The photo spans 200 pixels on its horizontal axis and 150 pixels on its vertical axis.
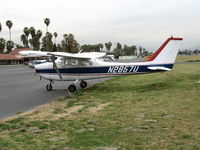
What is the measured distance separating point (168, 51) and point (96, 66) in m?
4.15

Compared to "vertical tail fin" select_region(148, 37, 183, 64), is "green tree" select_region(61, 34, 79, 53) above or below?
above

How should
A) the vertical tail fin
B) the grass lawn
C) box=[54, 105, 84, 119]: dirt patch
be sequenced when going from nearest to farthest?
the grass lawn < box=[54, 105, 84, 119]: dirt patch < the vertical tail fin

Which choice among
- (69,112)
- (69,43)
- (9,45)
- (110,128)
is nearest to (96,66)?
(69,112)

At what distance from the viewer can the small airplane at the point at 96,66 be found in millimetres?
13922

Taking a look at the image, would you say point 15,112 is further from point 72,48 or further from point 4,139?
point 72,48

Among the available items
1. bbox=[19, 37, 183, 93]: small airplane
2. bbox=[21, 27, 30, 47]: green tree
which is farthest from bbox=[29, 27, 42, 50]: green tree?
bbox=[19, 37, 183, 93]: small airplane

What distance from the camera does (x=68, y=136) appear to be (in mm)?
5383

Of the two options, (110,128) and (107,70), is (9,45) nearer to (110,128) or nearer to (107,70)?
(107,70)

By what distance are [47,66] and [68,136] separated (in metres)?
10.0

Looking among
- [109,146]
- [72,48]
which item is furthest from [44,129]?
[72,48]

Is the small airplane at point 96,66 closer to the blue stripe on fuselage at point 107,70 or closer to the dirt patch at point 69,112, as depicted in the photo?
the blue stripe on fuselage at point 107,70

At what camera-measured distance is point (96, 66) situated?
14539 mm

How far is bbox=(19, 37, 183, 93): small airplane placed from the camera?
548 inches

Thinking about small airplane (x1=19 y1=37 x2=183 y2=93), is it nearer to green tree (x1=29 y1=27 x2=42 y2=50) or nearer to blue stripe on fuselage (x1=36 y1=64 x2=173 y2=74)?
blue stripe on fuselage (x1=36 y1=64 x2=173 y2=74)
